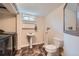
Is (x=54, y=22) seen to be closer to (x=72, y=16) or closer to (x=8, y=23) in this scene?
(x=8, y=23)

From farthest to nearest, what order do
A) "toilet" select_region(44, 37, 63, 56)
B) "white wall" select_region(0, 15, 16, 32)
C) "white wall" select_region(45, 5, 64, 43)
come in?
"white wall" select_region(0, 15, 16, 32) → "white wall" select_region(45, 5, 64, 43) → "toilet" select_region(44, 37, 63, 56)

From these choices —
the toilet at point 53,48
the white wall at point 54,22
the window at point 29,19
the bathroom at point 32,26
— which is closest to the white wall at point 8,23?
the bathroom at point 32,26

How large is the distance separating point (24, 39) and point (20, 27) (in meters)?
0.60

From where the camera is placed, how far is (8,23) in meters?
4.13

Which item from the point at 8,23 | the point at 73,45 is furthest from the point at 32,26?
the point at 73,45

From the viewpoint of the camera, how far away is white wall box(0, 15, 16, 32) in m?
4.08

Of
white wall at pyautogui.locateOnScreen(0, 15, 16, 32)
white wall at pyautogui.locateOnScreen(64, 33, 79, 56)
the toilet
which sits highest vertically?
white wall at pyautogui.locateOnScreen(0, 15, 16, 32)

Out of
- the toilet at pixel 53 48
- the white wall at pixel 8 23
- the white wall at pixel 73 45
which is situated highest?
the white wall at pixel 8 23

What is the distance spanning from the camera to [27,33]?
4.54m

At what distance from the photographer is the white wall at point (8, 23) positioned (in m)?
4.08

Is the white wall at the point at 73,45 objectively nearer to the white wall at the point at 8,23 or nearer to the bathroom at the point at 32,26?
the bathroom at the point at 32,26

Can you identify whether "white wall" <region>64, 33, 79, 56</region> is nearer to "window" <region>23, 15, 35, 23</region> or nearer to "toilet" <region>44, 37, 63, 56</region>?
"toilet" <region>44, 37, 63, 56</region>

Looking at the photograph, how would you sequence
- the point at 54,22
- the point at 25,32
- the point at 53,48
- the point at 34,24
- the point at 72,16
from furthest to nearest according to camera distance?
the point at 34,24
the point at 25,32
the point at 54,22
the point at 53,48
the point at 72,16

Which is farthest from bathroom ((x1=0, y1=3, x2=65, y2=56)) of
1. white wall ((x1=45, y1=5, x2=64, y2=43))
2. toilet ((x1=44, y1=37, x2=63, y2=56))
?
toilet ((x1=44, y1=37, x2=63, y2=56))
